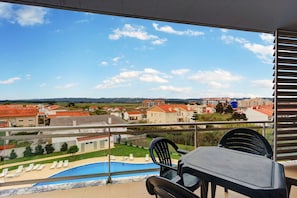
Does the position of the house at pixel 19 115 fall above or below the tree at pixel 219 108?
below

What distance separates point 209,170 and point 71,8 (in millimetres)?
2713

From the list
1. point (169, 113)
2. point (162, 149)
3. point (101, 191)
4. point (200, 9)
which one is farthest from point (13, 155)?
point (200, 9)

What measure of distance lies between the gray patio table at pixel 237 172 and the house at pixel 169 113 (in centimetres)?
157

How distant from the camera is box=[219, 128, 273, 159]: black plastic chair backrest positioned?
273 centimetres

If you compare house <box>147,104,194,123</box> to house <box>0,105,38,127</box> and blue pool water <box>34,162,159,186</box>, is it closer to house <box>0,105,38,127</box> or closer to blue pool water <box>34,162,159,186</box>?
blue pool water <box>34,162,159,186</box>

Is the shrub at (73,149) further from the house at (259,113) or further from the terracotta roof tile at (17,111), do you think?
the house at (259,113)

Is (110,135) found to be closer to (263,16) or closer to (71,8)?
(71,8)

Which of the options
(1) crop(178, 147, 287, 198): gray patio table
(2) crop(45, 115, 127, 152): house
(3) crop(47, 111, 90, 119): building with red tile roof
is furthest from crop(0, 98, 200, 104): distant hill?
(1) crop(178, 147, 287, 198): gray patio table

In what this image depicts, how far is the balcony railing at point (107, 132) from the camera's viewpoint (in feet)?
9.95

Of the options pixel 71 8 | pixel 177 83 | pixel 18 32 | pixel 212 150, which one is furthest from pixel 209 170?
pixel 18 32

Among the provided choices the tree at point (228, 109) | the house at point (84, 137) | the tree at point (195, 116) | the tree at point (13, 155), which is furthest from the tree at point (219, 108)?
the tree at point (13, 155)

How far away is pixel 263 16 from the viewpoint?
3.46 m

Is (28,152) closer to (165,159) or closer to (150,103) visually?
(165,159)

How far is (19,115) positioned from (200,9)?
9.85 feet
